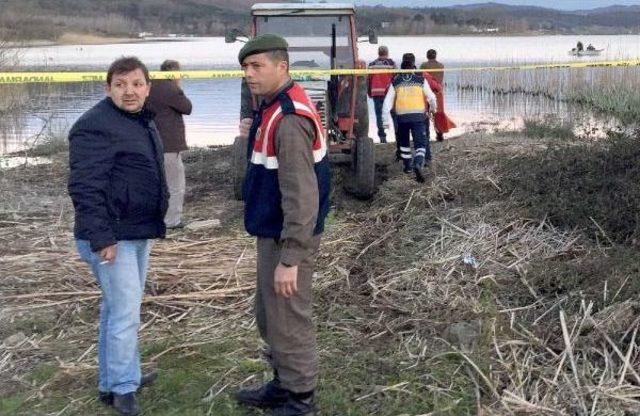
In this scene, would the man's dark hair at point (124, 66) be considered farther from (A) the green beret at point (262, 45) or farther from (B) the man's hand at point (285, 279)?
(B) the man's hand at point (285, 279)

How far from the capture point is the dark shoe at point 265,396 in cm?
441

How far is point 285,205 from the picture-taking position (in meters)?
3.92

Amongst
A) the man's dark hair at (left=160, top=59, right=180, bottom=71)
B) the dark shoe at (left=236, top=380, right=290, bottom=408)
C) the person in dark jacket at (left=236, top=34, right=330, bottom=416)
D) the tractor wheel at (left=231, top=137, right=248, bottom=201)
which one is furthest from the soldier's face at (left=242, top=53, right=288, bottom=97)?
the tractor wheel at (left=231, top=137, right=248, bottom=201)

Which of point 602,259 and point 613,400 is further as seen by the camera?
point 602,259

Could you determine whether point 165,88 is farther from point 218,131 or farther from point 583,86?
point 583,86

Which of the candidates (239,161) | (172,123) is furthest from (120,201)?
(239,161)

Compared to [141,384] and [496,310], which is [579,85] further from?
[141,384]

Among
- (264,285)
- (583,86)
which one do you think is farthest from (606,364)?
(583,86)

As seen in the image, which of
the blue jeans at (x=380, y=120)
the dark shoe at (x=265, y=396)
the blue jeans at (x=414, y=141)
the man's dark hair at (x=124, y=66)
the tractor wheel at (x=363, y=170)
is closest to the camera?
the man's dark hair at (x=124, y=66)

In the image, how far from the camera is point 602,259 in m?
5.54

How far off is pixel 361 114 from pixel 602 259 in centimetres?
474

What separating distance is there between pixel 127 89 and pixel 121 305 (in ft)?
3.66

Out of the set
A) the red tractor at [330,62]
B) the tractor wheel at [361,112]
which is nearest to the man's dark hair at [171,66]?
the red tractor at [330,62]

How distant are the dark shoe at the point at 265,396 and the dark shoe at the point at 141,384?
0.59 meters
